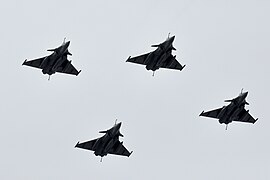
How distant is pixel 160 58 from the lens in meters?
177

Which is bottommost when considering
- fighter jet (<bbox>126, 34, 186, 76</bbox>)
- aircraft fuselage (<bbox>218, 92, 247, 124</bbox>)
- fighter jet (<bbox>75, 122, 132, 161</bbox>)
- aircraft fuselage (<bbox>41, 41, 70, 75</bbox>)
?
fighter jet (<bbox>75, 122, 132, 161</bbox>)

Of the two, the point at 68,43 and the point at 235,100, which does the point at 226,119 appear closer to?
the point at 235,100

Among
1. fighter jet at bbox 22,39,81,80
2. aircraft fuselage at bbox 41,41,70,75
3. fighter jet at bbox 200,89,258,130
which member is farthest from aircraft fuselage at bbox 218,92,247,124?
aircraft fuselage at bbox 41,41,70,75

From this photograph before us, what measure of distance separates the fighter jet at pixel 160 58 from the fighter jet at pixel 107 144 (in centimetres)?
1050

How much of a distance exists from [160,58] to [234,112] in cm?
1451

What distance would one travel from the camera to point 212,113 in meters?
184

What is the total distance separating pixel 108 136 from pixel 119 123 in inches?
123

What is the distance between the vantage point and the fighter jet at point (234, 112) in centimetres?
17825

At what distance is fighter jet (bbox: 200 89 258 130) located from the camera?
178250mm

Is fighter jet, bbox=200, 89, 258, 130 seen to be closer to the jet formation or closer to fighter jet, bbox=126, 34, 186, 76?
the jet formation

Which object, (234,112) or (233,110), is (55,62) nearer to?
(233,110)

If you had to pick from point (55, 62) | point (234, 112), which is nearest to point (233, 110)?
point (234, 112)

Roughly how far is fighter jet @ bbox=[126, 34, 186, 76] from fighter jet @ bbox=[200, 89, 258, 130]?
1025cm

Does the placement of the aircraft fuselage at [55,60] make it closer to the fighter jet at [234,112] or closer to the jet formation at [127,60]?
the jet formation at [127,60]
